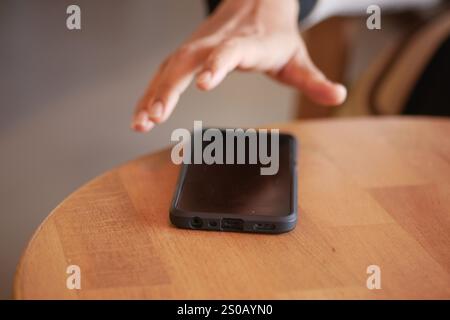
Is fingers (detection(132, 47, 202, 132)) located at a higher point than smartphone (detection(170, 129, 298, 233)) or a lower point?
higher

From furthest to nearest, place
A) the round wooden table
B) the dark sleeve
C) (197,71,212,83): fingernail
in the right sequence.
→ the dark sleeve → (197,71,212,83): fingernail → the round wooden table

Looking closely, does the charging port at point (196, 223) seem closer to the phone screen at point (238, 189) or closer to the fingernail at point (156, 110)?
the phone screen at point (238, 189)

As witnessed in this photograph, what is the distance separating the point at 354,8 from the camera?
1.05 meters

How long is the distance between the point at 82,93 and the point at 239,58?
452mm

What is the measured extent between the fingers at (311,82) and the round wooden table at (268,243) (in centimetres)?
7

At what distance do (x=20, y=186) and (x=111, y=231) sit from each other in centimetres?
55

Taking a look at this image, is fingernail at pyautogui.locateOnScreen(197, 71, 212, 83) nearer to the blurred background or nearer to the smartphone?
the smartphone

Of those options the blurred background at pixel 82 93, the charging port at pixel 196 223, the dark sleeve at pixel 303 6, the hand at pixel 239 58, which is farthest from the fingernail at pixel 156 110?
the blurred background at pixel 82 93

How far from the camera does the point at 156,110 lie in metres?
0.54

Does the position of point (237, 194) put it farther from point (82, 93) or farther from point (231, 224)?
point (82, 93)

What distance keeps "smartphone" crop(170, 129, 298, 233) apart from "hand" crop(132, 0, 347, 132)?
62 mm

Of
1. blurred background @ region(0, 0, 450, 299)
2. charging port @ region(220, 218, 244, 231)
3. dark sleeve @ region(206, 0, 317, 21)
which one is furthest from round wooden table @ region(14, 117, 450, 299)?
blurred background @ region(0, 0, 450, 299)

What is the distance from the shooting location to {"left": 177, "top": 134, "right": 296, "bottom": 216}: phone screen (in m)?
0.46
